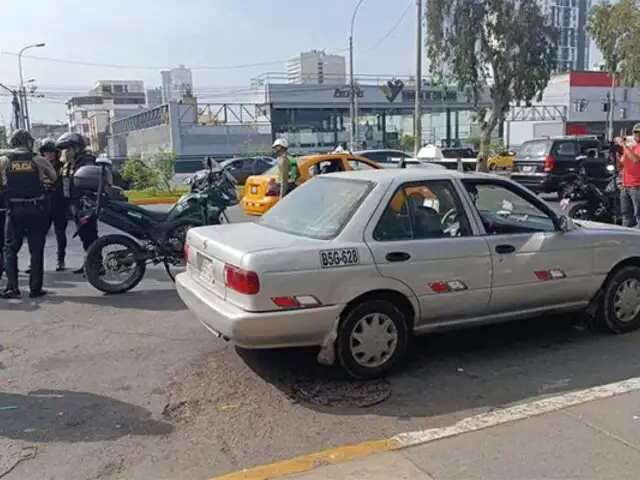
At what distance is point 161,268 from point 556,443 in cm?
641

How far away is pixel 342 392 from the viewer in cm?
438

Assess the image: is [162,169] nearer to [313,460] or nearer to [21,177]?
[21,177]

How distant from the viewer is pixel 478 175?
17.1 feet

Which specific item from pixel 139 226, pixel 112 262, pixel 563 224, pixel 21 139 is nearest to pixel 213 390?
pixel 563 224

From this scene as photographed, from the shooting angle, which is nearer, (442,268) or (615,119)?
(442,268)

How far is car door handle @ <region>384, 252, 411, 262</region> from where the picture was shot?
4.51 m

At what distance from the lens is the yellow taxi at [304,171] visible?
12.6m

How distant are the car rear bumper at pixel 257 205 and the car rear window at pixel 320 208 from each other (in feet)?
23.0

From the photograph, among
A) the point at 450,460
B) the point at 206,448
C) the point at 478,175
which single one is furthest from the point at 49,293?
the point at 450,460

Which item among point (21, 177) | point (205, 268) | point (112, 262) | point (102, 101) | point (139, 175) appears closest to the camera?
point (205, 268)

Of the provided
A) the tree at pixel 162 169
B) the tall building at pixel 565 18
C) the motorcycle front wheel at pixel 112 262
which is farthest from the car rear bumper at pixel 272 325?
the tall building at pixel 565 18

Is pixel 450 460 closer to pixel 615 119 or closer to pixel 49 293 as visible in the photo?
pixel 49 293

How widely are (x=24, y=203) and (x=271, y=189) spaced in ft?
19.8

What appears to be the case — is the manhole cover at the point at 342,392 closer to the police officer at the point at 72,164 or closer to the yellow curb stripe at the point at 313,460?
the yellow curb stripe at the point at 313,460
